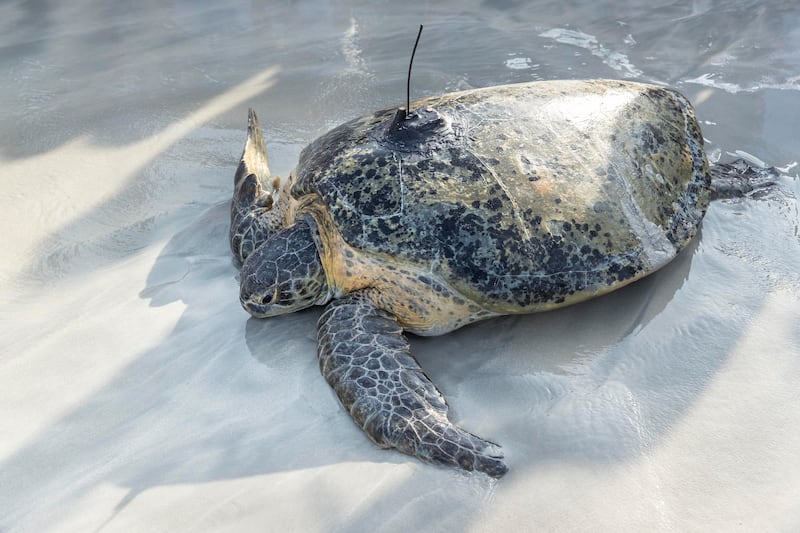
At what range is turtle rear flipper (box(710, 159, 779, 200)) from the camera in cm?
320

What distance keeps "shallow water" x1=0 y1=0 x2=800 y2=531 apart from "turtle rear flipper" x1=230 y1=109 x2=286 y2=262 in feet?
0.62

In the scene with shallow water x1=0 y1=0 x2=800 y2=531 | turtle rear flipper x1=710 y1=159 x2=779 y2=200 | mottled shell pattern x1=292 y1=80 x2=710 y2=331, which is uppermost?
mottled shell pattern x1=292 y1=80 x2=710 y2=331

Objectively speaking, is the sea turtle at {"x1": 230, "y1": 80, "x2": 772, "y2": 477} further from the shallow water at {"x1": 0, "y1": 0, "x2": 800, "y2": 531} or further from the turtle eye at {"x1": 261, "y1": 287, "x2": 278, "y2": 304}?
the shallow water at {"x1": 0, "y1": 0, "x2": 800, "y2": 531}

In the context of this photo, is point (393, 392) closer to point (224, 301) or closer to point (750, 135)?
point (224, 301)

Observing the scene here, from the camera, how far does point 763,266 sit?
2812 millimetres

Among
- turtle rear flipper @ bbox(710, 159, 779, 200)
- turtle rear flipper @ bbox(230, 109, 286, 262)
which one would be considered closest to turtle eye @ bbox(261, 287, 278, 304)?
turtle rear flipper @ bbox(230, 109, 286, 262)

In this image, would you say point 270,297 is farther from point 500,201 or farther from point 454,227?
point 500,201

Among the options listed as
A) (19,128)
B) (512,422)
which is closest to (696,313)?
(512,422)

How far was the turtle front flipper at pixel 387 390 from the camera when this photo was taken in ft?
6.54

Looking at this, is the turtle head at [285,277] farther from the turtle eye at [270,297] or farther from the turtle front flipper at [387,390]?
the turtle front flipper at [387,390]

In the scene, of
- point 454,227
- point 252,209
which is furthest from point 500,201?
point 252,209

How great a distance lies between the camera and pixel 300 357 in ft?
8.05

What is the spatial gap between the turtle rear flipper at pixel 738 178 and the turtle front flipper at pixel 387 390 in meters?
1.89

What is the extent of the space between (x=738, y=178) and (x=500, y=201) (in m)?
1.62
